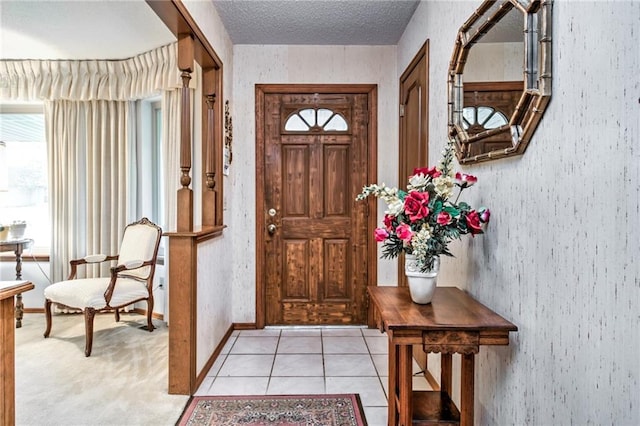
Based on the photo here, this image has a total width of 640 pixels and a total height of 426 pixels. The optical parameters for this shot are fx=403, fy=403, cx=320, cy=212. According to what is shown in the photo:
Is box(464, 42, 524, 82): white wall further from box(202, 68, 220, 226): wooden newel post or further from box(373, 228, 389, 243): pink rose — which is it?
box(202, 68, 220, 226): wooden newel post

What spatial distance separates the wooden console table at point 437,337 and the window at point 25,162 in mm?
3962

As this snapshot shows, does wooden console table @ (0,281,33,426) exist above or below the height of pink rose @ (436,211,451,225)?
below

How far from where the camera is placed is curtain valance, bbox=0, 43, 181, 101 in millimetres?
3787

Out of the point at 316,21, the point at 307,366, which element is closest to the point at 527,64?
the point at 316,21

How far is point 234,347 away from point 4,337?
1.91 m

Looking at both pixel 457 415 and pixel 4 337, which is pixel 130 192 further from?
pixel 457 415

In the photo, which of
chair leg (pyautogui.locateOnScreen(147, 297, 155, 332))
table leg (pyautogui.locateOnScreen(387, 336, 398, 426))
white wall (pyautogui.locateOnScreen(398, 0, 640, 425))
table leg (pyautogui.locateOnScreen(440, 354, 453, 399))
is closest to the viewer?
white wall (pyautogui.locateOnScreen(398, 0, 640, 425))

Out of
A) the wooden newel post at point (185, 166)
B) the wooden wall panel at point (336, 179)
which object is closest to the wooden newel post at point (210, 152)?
the wooden newel post at point (185, 166)

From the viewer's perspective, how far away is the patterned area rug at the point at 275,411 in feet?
6.79

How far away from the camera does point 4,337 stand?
56.2 inches

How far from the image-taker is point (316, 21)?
3.10 meters

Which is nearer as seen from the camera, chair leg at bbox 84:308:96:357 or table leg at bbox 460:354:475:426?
table leg at bbox 460:354:475:426

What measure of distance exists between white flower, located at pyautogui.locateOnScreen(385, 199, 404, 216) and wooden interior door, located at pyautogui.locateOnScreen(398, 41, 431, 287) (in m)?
1.12

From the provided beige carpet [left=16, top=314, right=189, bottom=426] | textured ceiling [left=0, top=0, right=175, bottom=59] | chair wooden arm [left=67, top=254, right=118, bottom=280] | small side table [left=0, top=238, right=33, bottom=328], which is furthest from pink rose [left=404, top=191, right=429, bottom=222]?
small side table [left=0, top=238, right=33, bottom=328]
